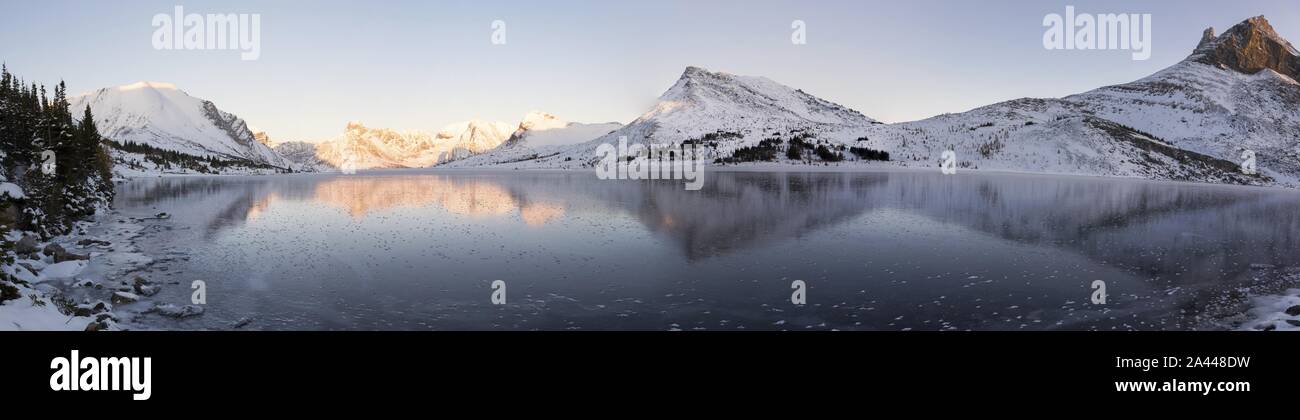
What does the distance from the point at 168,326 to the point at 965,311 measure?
23528 mm

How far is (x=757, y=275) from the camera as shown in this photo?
24.6 meters

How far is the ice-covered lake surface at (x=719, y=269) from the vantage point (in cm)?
1873

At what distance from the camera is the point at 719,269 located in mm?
25781

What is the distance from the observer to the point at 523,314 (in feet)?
62.0

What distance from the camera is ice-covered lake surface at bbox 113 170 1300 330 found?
18.7 metres
